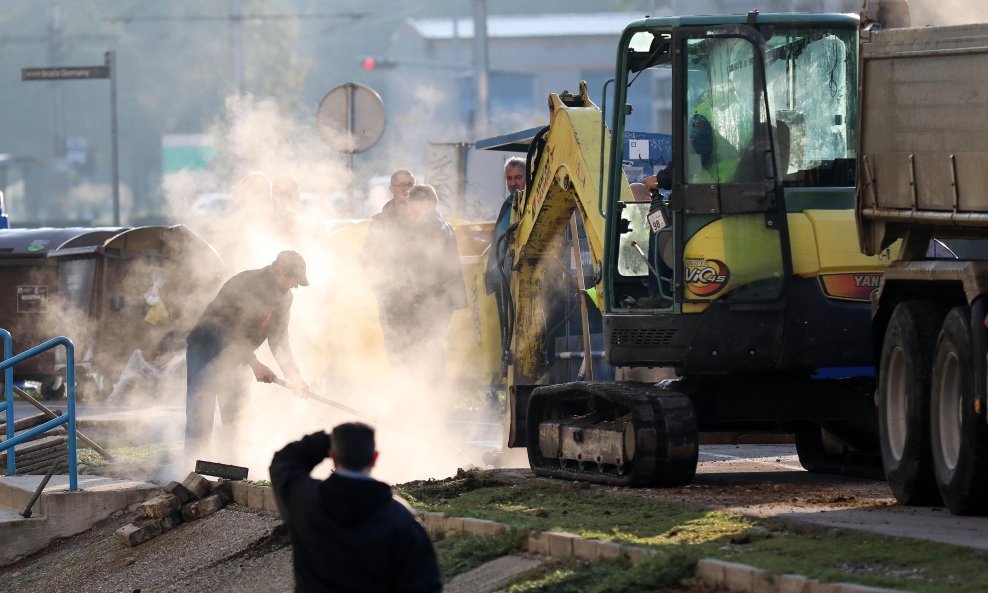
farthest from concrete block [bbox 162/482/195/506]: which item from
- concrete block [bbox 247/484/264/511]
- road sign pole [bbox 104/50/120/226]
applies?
road sign pole [bbox 104/50/120/226]

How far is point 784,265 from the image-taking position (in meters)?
11.1

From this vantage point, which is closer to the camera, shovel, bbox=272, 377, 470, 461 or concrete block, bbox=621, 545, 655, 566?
concrete block, bbox=621, 545, 655, 566

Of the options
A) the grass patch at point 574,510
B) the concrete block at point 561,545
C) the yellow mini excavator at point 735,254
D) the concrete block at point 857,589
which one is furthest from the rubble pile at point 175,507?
the concrete block at point 857,589

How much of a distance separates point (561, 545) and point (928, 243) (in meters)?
2.67

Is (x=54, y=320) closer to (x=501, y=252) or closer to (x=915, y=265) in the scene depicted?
(x=501, y=252)

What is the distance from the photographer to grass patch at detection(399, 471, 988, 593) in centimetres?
716

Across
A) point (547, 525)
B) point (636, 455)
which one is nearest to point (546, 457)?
point (636, 455)

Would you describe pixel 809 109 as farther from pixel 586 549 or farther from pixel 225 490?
pixel 225 490

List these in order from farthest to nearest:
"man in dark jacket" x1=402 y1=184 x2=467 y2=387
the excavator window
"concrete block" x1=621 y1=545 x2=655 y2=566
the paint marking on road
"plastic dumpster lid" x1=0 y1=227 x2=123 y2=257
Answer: "plastic dumpster lid" x1=0 y1=227 x2=123 y2=257
"man in dark jacket" x1=402 y1=184 x2=467 y2=387
the paint marking on road
the excavator window
"concrete block" x1=621 y1=545 x2=655 y2=566

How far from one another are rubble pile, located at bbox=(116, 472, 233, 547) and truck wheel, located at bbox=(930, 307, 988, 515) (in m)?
4.74

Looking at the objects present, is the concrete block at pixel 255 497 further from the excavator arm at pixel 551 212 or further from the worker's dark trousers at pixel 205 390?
the excavator arm at pixel 551 212

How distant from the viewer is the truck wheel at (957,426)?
8844 mm

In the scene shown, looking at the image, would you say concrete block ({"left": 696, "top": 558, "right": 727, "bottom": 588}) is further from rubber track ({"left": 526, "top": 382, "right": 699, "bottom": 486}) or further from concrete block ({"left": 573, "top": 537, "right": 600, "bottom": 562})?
rubber track ({"left": 526, "top": 382, "right": 699, "bottom": 486})

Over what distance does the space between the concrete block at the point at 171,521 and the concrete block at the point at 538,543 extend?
12.6ft
